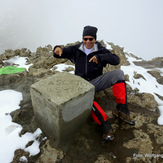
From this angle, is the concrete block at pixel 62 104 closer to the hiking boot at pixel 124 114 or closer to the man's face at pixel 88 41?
the hiking boot at pixel 124 114

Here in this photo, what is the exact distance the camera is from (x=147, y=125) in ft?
9.86

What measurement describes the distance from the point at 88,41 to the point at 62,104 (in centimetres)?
187

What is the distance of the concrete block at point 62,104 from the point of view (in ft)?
6.71

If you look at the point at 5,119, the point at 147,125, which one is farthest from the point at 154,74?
the point at 5,119

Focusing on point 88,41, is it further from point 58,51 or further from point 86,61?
point 58,51

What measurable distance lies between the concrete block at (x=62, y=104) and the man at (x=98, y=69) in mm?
542

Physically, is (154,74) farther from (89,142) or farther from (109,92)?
(89,142)

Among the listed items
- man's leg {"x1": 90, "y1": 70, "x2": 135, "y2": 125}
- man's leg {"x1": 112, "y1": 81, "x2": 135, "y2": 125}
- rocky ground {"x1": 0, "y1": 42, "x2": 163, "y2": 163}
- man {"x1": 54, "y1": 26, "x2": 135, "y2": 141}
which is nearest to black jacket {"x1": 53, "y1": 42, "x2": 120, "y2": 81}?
man {"x1": 54, "y1": 26, "x2": 135, "y2": 141}

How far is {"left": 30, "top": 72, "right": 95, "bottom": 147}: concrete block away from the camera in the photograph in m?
2.04

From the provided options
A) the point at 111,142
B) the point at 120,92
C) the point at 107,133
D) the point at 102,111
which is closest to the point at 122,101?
the point at 120,92

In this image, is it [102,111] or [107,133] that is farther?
[102,111]

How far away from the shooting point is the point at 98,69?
10.7ft

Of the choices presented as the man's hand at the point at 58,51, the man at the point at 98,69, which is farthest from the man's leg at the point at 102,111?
the man's hand at the point at 58,51

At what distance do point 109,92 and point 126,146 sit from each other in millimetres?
1769
